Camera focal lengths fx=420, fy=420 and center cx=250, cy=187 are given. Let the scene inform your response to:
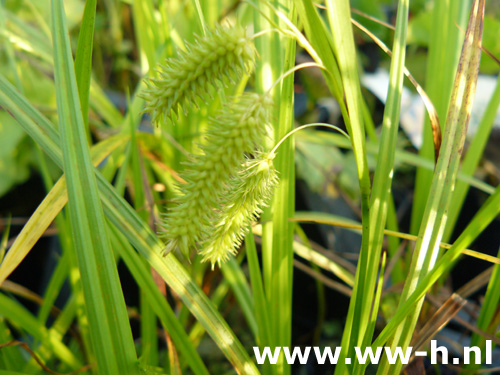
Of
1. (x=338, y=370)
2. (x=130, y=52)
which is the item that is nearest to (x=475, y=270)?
(x=338, y=370)

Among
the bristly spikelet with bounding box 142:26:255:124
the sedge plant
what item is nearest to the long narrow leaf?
the sedge plant

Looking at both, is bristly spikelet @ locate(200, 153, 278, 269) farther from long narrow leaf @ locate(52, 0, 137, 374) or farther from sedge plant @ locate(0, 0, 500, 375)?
long narrow leaf @ locate(52, 0, 137, 374)

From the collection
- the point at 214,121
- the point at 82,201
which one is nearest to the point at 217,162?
the point at 214,121

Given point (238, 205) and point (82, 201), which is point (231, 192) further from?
point (82, 201)

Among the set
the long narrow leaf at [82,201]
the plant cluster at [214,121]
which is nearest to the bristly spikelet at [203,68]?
the plant cluster at [214,121]

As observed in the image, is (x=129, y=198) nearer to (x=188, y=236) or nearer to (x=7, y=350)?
(x=7, y=350)

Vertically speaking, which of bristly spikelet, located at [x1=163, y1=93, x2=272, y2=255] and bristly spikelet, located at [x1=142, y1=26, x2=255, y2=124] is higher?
bristly spikelet, located at [x1=142, y1=26, x2=255, y2=124]
